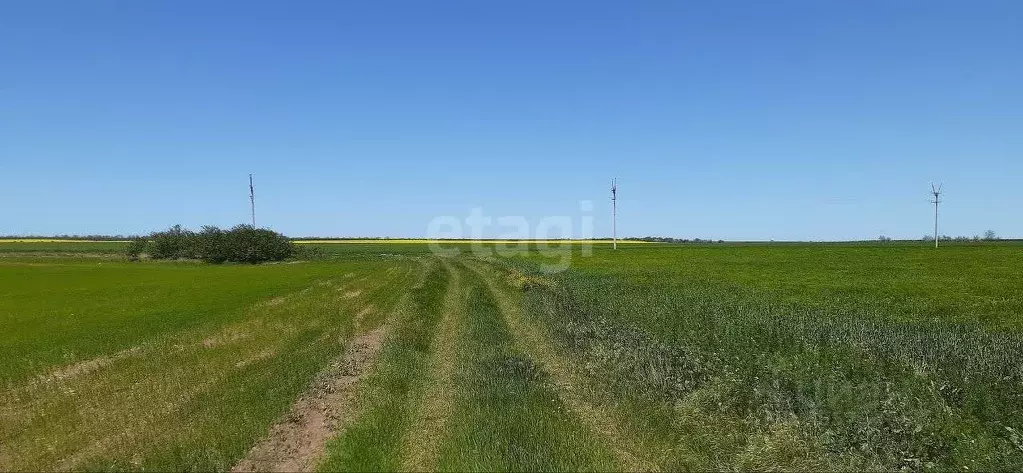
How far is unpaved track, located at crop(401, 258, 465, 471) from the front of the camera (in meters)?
7.91

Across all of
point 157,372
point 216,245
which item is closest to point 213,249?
point 216,245

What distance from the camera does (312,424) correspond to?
948 centimetres

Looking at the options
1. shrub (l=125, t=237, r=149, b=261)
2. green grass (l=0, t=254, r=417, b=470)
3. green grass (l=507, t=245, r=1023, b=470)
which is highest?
shrub (l=125, t=237, r=149, b=261)

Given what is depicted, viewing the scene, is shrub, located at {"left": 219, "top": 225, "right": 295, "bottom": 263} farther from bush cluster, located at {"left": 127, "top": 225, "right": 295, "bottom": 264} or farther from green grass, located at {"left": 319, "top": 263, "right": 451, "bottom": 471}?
green grass, located at {"left": 319, "top": 263, "right": 451, "bottom": 471}

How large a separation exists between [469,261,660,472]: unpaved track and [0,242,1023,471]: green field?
0.16 ft

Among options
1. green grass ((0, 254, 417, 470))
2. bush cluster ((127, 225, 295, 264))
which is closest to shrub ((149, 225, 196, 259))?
bush cluster ((127, 225, 295, 264))

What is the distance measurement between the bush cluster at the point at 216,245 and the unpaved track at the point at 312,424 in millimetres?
80702

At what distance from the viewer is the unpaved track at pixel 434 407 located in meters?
7.91

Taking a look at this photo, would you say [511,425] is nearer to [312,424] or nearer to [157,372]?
[312,424]

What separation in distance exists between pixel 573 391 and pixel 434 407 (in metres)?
2.59

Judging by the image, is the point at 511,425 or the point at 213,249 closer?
the point at 511,425

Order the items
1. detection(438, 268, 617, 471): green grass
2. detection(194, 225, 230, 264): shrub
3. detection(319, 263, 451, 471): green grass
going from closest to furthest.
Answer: detection(438, 268, 617, 471): green grass, detection(319, 263, 451, 471): green grass, detection(194, 225, 230, 264): shrub

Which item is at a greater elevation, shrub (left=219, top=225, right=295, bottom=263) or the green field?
shrub (left=219, top=225, right=295, bottom=263)

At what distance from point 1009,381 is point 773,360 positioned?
11.1 ft
